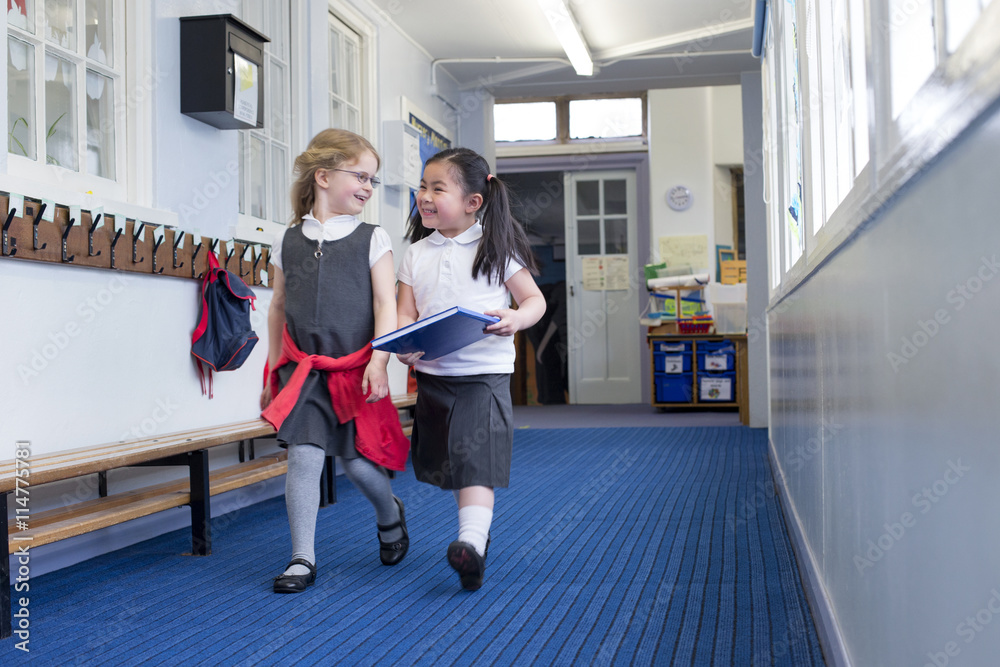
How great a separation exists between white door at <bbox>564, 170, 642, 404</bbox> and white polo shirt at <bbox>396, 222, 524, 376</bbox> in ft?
22.8

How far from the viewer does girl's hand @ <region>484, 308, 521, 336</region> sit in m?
1.94

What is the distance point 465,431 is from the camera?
2.12m

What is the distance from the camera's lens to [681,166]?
871cm

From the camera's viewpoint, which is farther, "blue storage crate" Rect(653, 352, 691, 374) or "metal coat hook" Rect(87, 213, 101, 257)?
"blue storage crate" Rect(653, 352, 691, 374)

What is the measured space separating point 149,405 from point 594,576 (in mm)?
1554

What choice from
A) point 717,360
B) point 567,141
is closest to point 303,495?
point 717,360

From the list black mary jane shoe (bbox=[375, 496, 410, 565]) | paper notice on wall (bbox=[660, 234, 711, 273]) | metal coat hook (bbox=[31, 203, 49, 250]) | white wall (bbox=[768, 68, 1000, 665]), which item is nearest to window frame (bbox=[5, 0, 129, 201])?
metal coat hook (bbox=[31, 203, 49, 250])

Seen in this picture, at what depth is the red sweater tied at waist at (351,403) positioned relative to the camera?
2174mm

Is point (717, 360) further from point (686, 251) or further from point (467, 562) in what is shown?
point (467, 562)

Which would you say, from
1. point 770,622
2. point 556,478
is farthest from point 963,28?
point 556,478

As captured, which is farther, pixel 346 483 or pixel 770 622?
pixel 346 483

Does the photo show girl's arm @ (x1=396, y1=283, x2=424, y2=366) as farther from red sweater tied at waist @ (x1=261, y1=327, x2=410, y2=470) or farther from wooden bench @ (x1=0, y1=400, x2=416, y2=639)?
wooden bench @ (x1=0, y1=400, x2=416, y2=639)

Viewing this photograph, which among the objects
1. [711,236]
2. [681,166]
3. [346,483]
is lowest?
[346,483]

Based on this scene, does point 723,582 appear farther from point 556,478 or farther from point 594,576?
point 556,478
